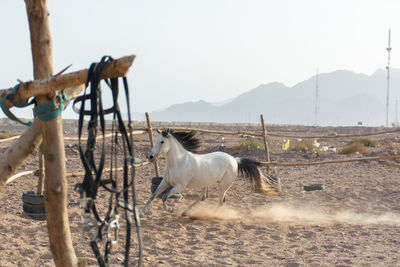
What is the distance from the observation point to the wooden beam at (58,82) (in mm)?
2193

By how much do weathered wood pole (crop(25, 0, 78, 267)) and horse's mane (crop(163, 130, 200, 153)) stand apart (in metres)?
3.33

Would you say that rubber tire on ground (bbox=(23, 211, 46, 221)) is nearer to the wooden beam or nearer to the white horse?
the white horse

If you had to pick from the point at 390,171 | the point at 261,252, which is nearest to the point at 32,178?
the point at 261,252

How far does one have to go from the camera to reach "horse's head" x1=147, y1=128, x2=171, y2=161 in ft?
17.8

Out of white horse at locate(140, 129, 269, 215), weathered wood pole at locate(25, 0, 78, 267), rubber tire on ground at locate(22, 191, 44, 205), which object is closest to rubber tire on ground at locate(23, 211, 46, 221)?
rubber tire on ground at locate(22, 191, 44, 205)

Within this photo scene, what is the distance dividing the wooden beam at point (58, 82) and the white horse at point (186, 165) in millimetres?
2866

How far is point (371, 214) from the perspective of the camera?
6.45 m

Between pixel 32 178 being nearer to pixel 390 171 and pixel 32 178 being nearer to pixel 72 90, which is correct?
pixel 72 90

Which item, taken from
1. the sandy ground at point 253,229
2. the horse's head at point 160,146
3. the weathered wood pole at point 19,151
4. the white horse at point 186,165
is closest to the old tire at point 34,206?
the sandy ground at point 253,229

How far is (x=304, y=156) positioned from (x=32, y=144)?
483 inches

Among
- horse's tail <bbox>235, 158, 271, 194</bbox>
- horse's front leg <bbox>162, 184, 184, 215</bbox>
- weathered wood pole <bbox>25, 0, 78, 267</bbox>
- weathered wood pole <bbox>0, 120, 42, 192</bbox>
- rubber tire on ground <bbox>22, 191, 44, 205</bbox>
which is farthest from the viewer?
horse's tail <bbox>235, 158, 271, 194</bbox>

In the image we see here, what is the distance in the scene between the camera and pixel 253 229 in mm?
5434

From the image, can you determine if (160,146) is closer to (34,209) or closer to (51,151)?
(34,209)

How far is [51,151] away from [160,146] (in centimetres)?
306
